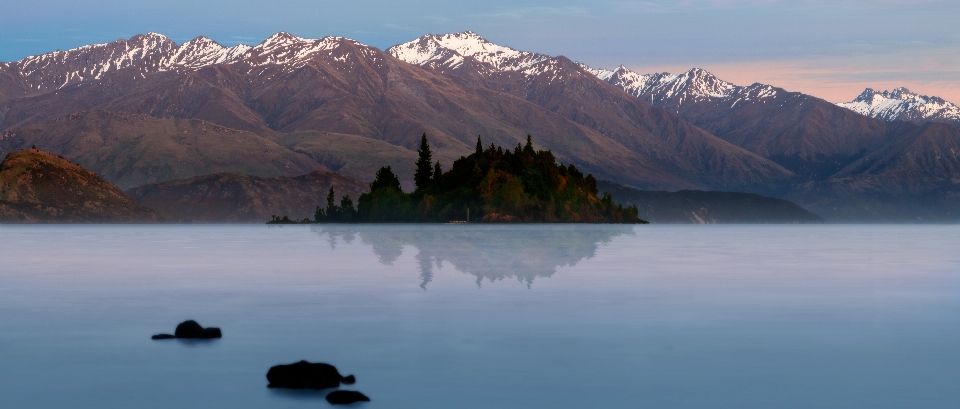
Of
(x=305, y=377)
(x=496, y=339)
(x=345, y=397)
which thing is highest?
(x=496, y=339)

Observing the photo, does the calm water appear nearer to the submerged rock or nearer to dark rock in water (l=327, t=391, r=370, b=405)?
dark rock in water (l=327, t=391, r=370, b=405)

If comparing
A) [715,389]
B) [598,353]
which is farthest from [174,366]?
[715,389]

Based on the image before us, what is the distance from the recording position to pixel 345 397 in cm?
3216

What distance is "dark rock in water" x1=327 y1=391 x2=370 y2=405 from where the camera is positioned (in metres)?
32.1

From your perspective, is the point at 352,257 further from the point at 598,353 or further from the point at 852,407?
the point at 852,407

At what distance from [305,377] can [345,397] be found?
9.26 feet

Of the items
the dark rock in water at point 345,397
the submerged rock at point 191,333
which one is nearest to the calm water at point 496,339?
the dark rock in water at point 345,397

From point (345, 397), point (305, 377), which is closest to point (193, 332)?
point (305, 377)

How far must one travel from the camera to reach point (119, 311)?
186 ft

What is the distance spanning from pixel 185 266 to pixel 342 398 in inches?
2831

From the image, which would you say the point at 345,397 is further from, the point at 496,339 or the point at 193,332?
the point at 193,332

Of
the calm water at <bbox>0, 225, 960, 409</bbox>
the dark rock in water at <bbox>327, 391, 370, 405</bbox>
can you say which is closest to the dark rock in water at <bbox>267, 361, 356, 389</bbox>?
the calm water at <bbox>0, 225, 960, 409</bbox>

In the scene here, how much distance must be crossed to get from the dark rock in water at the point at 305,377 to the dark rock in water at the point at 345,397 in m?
2.13

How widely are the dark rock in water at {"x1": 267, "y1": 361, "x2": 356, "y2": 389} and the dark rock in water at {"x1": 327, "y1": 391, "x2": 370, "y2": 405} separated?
213 centimetres
